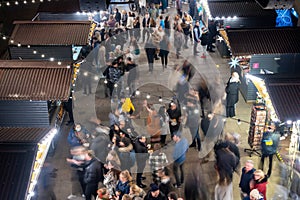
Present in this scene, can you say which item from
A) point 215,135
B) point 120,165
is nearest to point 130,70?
point 215,135

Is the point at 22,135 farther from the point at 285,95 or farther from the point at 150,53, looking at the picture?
the point at 150,53

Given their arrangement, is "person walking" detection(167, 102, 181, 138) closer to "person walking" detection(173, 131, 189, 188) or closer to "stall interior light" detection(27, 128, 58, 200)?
"person walking" detection(173, 131, 189, 188)

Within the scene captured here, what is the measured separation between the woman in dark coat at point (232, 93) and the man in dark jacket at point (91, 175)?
17.0 ft

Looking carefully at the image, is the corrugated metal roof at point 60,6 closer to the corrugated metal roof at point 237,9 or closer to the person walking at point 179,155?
the corrugated metal roof at point 237,9

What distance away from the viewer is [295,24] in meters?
17.3

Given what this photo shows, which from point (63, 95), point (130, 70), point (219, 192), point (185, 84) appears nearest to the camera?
point (219, 192)

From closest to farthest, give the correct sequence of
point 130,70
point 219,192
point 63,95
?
point 219,192 → point 63,95 → point 130,70

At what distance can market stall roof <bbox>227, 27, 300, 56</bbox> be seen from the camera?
14.4 meters

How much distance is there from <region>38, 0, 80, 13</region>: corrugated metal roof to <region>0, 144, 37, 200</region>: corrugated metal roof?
11.7 m

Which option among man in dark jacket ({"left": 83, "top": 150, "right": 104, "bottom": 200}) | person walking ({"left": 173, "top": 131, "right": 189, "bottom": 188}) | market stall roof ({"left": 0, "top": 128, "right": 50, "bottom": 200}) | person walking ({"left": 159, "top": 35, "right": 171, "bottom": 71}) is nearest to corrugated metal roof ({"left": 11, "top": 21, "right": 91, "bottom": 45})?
person walking ({"left": 159, "top": 35, "right": 171, "bottom": 71})

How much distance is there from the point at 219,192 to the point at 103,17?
12382mm

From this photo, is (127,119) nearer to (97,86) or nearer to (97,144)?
(97,144)

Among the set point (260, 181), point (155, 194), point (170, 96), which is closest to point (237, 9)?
point (170, 96)

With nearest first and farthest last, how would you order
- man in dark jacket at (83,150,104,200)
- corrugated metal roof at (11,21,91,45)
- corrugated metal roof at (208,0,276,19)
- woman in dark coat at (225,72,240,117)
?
man in dark jacket at (83,150,104,200), woman in dark coat at (225,72,240,117), corrugated metal roof at (11,21,91,45), corrugated metal roof at (208,0,276,19)
